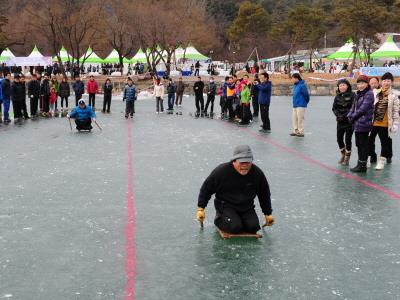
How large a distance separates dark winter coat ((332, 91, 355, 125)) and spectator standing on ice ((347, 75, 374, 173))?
0.42 meters

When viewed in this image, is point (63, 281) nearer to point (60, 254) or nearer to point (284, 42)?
point (60, 254)

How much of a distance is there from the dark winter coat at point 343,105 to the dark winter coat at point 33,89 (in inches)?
470

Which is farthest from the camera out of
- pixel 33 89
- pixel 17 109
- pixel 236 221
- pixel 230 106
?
pixel 33 89

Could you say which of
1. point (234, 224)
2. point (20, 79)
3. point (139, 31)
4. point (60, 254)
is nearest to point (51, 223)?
point (60, 254)

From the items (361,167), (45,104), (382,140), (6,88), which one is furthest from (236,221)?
(45,104)

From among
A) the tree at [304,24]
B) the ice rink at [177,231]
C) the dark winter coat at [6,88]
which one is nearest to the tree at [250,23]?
the tree at [304,24]

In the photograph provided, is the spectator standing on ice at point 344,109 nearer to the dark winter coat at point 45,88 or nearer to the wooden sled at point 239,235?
the wooden sled at point 239,235

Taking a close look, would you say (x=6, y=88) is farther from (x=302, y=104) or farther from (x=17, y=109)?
(x=302, y=104)

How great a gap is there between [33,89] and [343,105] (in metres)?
12.1

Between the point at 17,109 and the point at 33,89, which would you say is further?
the point at 33,89

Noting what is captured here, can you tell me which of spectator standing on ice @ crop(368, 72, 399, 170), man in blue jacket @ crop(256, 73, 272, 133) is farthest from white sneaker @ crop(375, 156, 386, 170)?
man in blue jacket @ crop(256, 73, 272, 133)

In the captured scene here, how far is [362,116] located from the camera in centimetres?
834

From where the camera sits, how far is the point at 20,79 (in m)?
17.2

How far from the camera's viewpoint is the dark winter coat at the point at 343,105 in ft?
29.7
